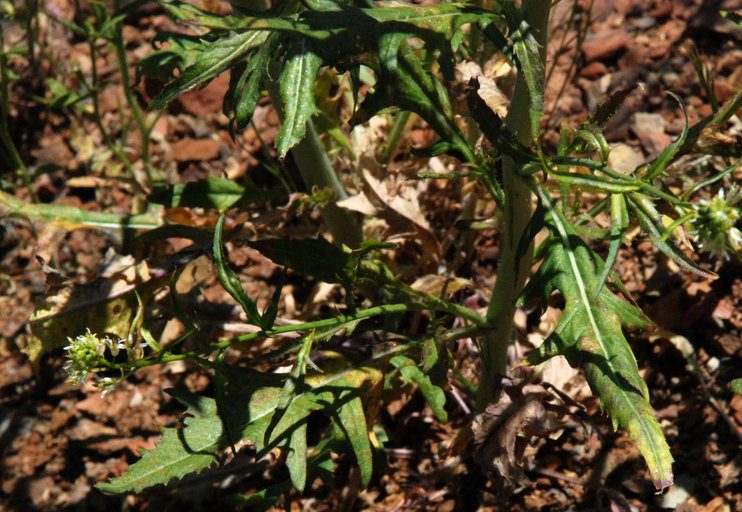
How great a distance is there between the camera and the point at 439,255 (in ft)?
8.29

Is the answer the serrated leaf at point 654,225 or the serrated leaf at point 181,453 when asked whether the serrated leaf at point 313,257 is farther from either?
the serrated leaf at point 654,225

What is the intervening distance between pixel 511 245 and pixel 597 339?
0.38 m

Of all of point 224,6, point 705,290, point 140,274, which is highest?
point 224,6

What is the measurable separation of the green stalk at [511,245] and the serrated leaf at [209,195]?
0.86 metres

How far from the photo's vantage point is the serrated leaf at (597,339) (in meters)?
1.40

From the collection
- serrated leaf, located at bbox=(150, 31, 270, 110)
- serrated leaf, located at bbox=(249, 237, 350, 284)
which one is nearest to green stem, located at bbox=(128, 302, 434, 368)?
serrated leaf, located at bbox=(249, 237, 350, 284)

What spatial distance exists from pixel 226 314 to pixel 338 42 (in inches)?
40.5

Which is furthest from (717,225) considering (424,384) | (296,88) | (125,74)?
(125,74)

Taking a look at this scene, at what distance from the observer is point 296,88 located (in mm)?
1542

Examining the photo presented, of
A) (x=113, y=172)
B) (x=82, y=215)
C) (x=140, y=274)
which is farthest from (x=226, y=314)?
(x=113, y=172)

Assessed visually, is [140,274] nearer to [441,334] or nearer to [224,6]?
[441,334]

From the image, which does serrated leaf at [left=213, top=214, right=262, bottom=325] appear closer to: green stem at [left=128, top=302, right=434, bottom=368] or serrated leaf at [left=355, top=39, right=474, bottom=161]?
green stem at [left=128, top=302, right=434, bottom=368]

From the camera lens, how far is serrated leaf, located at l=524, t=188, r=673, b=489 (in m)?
1.40

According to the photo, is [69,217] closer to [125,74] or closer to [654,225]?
[125,74]
